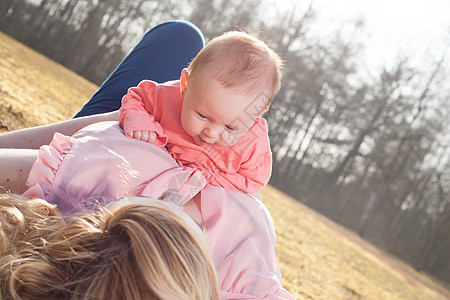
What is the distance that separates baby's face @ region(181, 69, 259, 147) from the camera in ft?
5.90

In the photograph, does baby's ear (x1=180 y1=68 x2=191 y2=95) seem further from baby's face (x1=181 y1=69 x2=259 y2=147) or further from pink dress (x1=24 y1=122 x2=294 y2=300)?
pink dress (x1=24 y1=122 x2=294 y2=300)

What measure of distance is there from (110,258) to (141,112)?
102 cm

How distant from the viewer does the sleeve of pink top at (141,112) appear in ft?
6.30

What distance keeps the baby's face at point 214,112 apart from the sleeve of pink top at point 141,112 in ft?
0.50

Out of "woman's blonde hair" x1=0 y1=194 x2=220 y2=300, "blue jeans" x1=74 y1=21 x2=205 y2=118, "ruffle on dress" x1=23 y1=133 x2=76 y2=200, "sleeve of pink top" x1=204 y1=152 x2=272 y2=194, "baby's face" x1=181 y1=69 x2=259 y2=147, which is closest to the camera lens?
"woman's blonde hair" x1=0 y1=194 x2=220 y2=300

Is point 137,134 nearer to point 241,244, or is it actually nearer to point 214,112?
point 214,112

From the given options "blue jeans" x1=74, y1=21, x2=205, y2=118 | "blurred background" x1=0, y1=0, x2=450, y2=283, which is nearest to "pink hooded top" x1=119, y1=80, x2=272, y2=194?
"blue jeans" x1=74, y1=21, x2=205, y2=118

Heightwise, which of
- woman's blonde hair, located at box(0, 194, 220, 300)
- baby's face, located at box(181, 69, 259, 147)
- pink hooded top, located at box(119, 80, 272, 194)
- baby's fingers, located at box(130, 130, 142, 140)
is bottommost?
woman's blonde hair, located at box(0, 194, 220, 300)

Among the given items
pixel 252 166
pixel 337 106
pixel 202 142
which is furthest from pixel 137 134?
pixel 337 106

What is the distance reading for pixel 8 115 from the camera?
3.98 m

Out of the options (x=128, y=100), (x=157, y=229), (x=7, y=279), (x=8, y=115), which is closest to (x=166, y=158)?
(x=128, y=100)

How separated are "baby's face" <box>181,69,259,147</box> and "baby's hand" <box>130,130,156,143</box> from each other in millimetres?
162

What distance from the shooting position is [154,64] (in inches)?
125

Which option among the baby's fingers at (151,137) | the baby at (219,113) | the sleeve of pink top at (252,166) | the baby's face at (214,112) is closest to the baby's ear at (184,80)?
the baby at (219,113)
